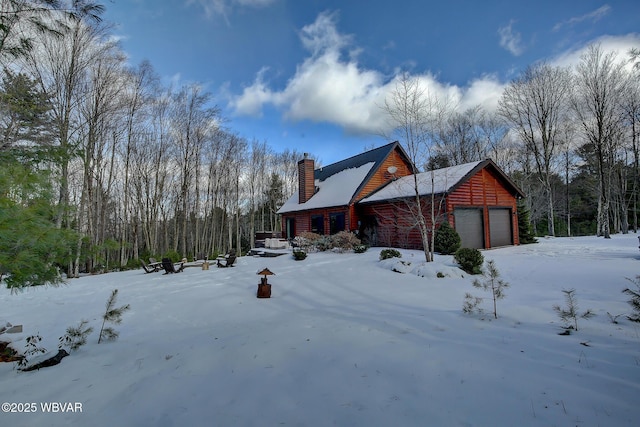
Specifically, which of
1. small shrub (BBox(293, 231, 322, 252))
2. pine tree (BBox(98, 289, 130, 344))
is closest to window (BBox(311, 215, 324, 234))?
small shrub (BBox(293, 231, 322, 252))

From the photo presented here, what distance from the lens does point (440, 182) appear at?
1343cm

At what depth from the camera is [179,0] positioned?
29.0 feet

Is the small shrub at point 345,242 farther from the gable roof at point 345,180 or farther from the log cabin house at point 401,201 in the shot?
the gable roof at point 345,180

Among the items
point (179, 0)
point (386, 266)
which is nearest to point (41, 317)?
point (386, 266)

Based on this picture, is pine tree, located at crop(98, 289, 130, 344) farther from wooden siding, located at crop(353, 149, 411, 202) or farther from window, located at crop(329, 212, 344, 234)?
window, located at crop(329, 212, 344, 234)

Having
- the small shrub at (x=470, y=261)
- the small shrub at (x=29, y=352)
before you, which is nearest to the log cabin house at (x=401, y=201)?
the small shrub at (x=470, y=261)

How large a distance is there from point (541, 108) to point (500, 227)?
1277 centimetres

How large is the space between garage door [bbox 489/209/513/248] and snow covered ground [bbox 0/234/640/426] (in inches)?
338

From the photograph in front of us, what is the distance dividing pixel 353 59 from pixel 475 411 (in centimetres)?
1473

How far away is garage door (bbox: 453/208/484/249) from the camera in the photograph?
1311 cm

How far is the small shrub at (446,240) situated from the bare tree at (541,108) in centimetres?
1319

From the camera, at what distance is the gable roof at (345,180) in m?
17.0

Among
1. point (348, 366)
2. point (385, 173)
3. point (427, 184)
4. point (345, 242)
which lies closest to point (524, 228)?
point (427, 184)

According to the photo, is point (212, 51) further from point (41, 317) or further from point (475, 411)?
point (475, 411)
